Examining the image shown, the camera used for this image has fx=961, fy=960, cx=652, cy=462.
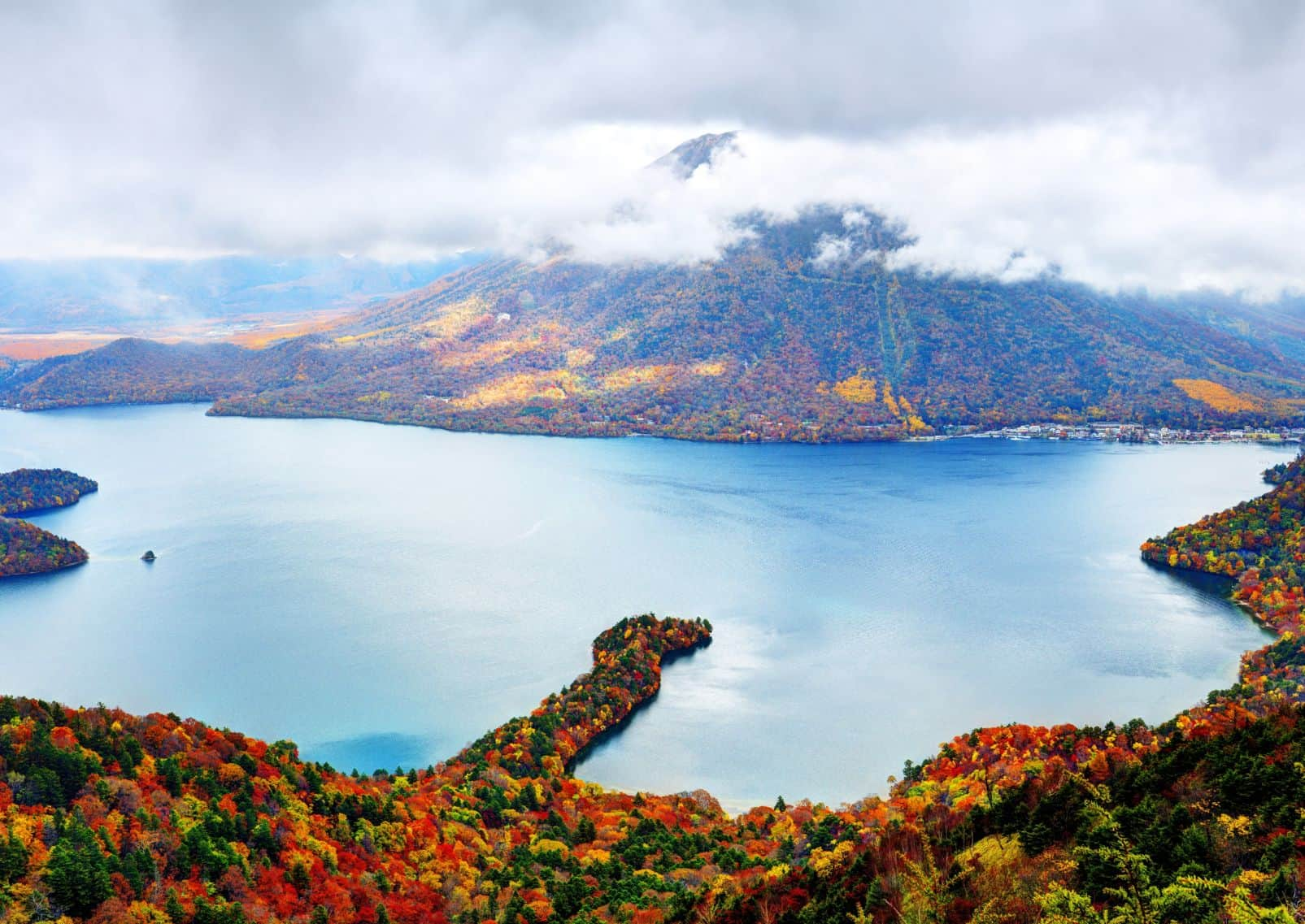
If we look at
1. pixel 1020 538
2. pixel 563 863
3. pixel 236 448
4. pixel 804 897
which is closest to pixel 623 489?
pixel 1020 538

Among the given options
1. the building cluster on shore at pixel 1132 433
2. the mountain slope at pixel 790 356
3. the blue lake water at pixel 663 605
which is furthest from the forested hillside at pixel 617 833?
the mountain slope at pixel 790 356

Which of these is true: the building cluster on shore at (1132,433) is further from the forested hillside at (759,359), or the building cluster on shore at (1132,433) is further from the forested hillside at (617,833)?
the forested hillside at (617,833)

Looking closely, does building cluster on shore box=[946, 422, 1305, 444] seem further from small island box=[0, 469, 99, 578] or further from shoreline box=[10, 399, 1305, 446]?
small island box=[0, 469, 99, 578]

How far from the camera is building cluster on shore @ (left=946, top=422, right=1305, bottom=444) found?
381ft

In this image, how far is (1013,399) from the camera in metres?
137

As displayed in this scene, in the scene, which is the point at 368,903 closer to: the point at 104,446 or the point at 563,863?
the point at 563,863

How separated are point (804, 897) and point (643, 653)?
24.5 m

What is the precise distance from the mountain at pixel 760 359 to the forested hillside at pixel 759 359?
43 centimetres

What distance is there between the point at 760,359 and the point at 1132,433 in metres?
53.8

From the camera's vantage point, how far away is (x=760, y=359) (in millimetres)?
149125

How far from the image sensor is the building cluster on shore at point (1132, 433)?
Answer: 116m

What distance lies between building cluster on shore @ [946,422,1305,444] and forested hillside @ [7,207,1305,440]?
12.1 feet

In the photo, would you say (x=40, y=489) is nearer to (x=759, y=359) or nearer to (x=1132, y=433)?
(x=759, y=359)

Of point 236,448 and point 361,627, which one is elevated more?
point 236,448
